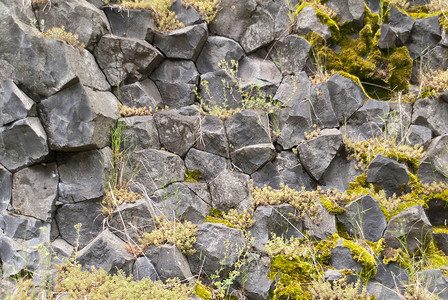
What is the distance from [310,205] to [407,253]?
1324mm

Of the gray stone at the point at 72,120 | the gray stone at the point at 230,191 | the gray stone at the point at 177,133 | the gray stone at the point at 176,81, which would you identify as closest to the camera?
the gray stone at the point at 72,120

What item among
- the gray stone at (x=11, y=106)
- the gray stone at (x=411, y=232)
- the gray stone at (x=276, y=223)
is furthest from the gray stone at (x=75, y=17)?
the gray stone at (x=411, y=232)

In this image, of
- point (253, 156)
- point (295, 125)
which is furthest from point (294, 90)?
point (253, 156)

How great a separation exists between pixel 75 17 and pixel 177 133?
2454 millimetres

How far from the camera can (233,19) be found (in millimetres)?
6664

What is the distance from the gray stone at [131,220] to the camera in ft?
15.4

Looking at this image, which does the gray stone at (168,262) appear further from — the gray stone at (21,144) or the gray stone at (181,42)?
the gray stone at (181,42)

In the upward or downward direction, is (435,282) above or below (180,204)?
below

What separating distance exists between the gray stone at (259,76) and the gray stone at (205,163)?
1428mm

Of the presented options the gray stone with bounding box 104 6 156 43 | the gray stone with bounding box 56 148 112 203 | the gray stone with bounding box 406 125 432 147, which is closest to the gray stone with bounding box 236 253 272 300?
the gray stone with bounding box 56 148 112 203

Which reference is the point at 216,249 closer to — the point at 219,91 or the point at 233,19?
the point at 219,91

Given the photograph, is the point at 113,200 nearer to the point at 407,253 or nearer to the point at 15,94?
the point at 15,94

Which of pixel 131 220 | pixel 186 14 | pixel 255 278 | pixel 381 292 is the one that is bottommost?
pixel 255 278

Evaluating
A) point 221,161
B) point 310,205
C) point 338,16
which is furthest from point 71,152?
point 338,16
